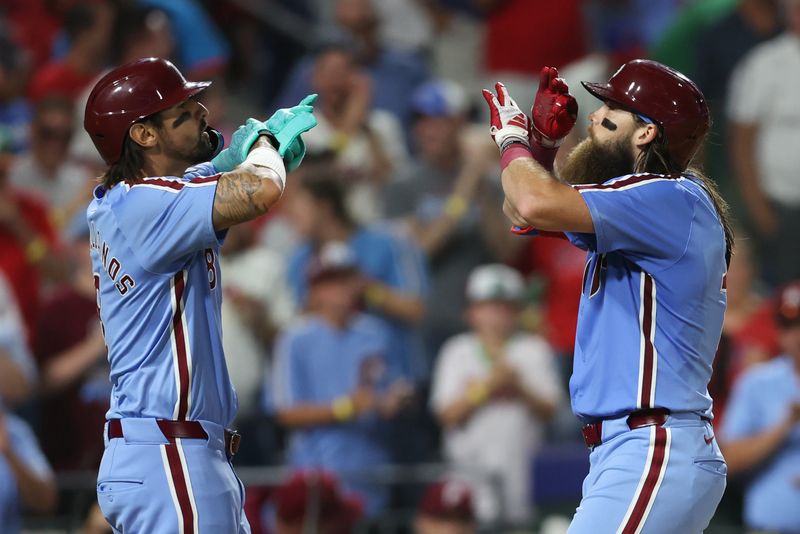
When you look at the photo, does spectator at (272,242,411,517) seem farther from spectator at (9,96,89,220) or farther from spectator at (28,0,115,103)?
spectator at (28,0,115,103)

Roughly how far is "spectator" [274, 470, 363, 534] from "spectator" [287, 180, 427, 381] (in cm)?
157

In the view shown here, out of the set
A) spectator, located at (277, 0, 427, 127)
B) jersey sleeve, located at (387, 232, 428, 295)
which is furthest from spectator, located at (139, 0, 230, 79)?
jersey sleeve, located at (387, 232, 428, 295)

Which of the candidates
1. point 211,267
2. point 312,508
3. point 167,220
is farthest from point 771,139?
point 167,220

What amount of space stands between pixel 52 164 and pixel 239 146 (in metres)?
5.30

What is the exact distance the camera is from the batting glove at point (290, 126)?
5.27m

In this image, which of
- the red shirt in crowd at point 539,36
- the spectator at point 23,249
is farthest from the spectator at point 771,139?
the spectator at point 23,249

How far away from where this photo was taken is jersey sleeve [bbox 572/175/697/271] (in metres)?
4.90

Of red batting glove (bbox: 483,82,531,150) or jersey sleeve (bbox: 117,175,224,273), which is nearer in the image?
jersey sleeve (bbox: 117,175,224,273)

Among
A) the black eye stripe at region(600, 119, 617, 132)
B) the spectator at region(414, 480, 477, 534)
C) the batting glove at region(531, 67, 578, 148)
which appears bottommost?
the spectator at region(414, 480, 477, 534)

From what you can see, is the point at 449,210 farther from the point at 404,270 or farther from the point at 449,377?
the point at 449,377

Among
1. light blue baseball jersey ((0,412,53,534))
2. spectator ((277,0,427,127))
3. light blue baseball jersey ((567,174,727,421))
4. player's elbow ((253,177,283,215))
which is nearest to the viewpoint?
player's elbow ((253,177,283,215))

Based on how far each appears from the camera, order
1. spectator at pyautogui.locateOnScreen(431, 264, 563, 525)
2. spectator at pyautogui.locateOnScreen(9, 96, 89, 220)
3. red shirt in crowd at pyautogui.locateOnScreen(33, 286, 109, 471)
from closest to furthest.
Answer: spectator at pyautogui.locateOnScreen(431, 264, 563, 525) < red shirt in crowd at pyautogui.locateOnScreen(33, 286, 109, 471) < spectator at pyautogui.locateOnScreen(9, 96, 89, 220)

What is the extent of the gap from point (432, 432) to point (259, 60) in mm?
4340

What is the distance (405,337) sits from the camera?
374 inches
